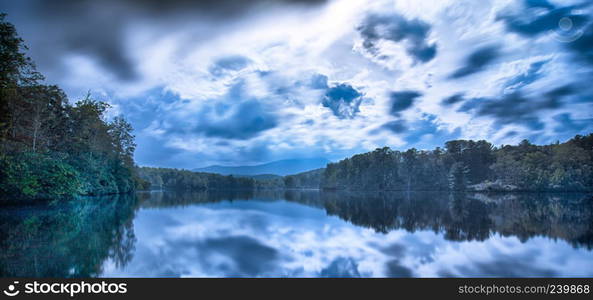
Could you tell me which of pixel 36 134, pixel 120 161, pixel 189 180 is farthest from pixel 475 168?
pixel 189 180

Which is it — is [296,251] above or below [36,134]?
below

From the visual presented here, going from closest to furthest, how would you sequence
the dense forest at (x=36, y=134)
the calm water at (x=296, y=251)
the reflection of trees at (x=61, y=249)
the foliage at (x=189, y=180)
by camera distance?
the reflection of trees at (x=61, y=249) < the calm water at (x=296, y=251) < the dense forest at (x=36, y=134) < the foliage at (x=189, y=180)

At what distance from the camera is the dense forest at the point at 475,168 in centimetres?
5547

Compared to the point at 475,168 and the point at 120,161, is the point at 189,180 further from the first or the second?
the point at 475,168

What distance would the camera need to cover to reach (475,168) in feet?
255

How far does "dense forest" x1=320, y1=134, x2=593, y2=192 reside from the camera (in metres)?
55.5

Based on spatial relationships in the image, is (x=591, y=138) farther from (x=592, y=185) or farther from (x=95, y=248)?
(x=95, y=248)

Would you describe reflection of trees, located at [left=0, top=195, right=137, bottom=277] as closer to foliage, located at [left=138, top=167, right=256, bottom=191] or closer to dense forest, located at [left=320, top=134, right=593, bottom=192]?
dense forest, located at [left=320, top=134, right=593, bottom=192]

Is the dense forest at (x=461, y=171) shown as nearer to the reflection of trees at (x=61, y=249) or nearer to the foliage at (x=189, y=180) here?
the foliage at (x=189, y=180)

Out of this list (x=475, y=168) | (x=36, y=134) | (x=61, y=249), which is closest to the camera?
(x=61, y=249)

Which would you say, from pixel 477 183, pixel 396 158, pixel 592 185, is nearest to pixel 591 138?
pixel 592 185

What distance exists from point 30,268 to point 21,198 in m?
18.1

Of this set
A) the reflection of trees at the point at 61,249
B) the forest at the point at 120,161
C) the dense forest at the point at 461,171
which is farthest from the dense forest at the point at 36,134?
the dense forest at the point at 461,171

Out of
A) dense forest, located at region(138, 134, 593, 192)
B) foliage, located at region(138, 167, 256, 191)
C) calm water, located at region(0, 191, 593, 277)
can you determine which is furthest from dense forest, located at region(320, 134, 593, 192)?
calm water, located at region(0, 191, 593, 277)
